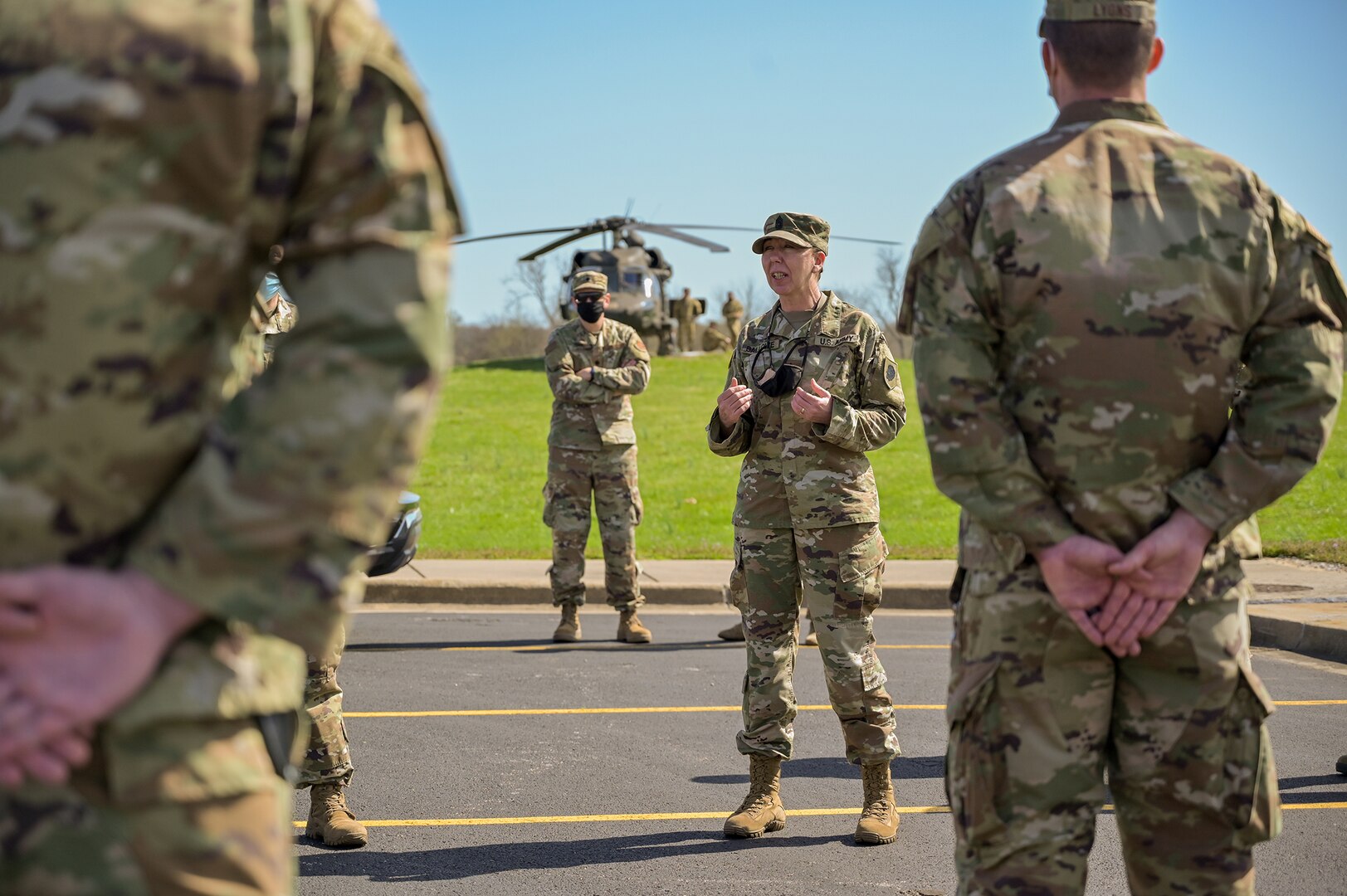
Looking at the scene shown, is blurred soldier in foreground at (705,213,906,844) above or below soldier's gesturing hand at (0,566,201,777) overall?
below

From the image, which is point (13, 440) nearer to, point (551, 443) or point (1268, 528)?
point (551, 443)

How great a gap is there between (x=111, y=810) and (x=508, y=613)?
10.3 metres

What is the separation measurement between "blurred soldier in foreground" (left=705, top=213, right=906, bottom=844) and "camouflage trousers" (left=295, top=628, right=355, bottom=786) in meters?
1.48

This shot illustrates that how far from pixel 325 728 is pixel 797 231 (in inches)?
103

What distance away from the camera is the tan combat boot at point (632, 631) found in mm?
10250

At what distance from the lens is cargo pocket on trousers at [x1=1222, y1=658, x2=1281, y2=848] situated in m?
2.82

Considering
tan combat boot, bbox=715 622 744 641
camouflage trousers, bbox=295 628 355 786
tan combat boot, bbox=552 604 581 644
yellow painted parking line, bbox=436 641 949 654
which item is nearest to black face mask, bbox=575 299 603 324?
tan combat boot, bbox=552 604 581 644

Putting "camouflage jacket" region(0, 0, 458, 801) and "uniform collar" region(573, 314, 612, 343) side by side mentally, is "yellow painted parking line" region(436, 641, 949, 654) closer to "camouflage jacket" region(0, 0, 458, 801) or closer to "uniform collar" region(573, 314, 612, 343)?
"uniform collar" region(573, 314, 612, 343)

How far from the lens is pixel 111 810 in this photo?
5.74ft

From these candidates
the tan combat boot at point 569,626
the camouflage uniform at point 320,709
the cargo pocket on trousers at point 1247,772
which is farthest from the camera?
the tan combat boot at point 569,626

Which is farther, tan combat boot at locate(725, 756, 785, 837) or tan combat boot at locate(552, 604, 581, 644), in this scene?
tan combat boot at locate(552, 604, 581, 644)

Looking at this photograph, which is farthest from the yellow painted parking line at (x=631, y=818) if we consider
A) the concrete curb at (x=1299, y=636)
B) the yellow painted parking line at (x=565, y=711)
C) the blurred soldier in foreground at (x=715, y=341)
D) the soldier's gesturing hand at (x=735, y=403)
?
the blurred soldier in foreground at (x=715, y=341)

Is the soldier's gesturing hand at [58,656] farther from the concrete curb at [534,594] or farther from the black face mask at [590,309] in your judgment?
the concrete curb at [534,594]

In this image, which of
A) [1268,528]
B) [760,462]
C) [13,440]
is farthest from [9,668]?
[1268,528]
